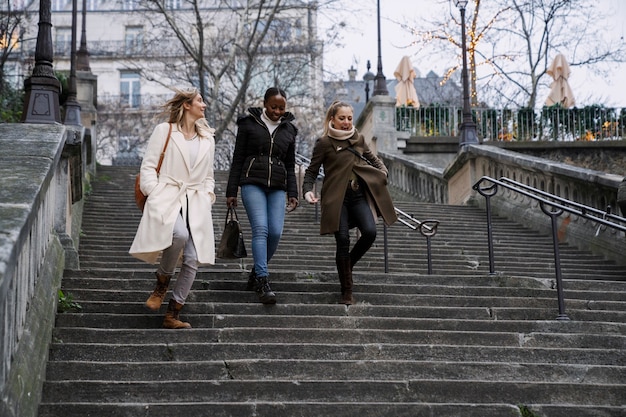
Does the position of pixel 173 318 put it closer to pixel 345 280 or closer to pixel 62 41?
pixel 345 280

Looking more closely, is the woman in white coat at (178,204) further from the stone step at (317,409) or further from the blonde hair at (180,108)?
the stone step at (317,409)

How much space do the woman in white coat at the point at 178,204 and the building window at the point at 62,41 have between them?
42.6m

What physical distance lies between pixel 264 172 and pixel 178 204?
98 centimetres

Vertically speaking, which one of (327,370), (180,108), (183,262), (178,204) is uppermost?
(180,108)

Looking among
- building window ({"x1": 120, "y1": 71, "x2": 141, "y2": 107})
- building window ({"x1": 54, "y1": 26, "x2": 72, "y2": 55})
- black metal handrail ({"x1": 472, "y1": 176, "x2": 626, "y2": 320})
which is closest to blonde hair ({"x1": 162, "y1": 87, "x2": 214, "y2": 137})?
black metal handrail ({"x1": 472, "y1": 176, "x2": 626, "y2": 320})

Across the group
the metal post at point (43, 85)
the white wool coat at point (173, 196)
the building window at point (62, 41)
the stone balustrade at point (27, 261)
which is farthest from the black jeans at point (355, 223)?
the building window at point (62, 41)

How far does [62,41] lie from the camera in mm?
47406

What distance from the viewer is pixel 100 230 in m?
10.6

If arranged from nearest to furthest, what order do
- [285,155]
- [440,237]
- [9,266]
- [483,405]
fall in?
[9,266] < [483,405] < [285,155] < [440,237]

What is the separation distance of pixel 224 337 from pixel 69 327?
108cm

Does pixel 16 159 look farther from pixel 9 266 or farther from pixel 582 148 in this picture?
pixel 582 148

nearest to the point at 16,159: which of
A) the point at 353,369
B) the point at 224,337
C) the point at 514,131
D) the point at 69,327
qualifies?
the point at 69,327

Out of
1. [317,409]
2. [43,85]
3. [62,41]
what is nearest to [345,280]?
[317,409]

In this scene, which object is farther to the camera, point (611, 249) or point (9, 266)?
point (611, 249)
